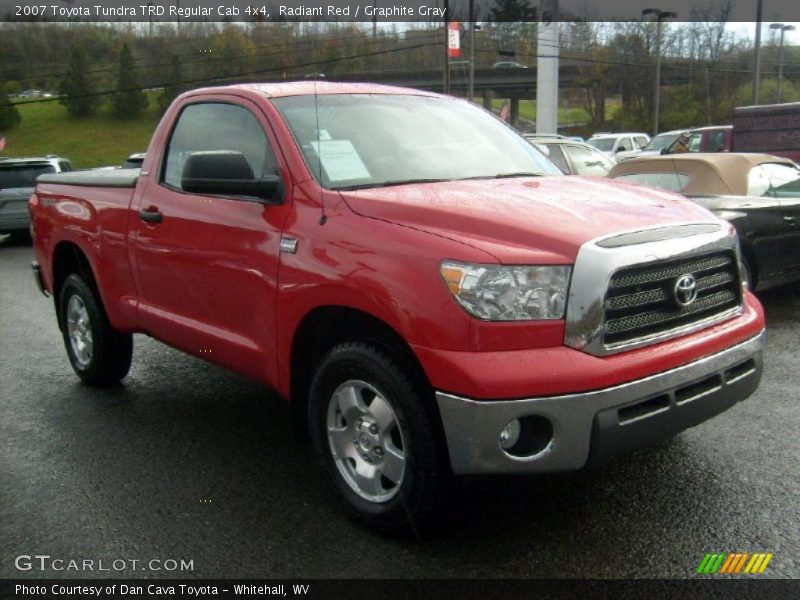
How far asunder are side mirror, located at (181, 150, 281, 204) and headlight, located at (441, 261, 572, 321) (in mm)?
1165

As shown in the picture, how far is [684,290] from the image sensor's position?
312 cm

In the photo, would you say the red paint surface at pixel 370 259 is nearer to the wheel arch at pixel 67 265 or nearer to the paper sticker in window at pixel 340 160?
the paper sticker in window at pixel 340 160

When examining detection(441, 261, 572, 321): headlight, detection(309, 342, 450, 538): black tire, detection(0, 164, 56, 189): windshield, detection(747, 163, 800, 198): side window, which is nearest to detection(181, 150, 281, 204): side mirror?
detection(309, 342, 450, 538): black tire

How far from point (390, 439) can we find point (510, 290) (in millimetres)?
820

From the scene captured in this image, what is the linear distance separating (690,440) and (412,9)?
666 centimetres

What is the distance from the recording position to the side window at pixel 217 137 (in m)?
3.99

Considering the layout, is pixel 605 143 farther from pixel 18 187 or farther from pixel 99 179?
pixel 99 179

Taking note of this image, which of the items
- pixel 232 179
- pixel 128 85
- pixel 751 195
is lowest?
pixel 751 195

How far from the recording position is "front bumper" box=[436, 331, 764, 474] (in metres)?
2.78

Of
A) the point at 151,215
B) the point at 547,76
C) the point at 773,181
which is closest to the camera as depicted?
the point at 151,215

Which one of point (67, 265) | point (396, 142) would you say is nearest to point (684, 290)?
point (396, 142)

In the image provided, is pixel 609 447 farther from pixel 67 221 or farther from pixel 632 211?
pixel 67 221

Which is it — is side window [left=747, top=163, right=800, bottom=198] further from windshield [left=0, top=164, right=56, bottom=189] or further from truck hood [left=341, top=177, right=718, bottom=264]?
windshield [left=0, top=164, right=56, bottom=189]

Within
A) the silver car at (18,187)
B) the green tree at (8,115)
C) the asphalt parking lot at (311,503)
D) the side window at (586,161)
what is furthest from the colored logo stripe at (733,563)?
the green tree at (8,115)
